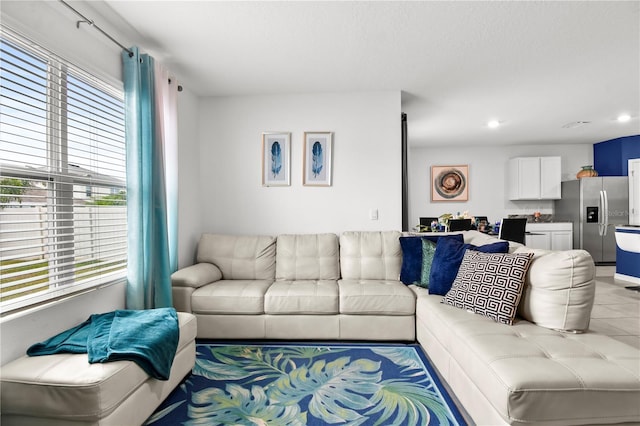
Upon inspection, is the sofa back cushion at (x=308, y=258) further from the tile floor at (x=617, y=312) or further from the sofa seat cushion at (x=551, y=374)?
the tile floor at (x=617, y=312)

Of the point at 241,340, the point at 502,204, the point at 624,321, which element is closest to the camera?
the point at 241,340

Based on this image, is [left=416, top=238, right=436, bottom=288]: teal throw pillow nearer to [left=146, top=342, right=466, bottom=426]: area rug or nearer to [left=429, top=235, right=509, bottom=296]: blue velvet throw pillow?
[left=429, top=235, right=509, bottom=296]: blue velvet throw pillow

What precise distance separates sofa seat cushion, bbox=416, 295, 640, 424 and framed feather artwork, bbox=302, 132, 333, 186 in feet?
7.62

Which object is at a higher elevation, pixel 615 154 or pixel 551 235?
pixel 615 154

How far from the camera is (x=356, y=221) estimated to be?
3.71m

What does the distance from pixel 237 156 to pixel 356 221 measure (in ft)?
5.37

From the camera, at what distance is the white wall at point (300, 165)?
12.0 ft

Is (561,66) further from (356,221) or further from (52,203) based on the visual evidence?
(52,203)

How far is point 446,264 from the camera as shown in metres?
2.62

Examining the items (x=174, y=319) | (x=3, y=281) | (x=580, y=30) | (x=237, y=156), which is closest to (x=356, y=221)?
(x=237, y=156)

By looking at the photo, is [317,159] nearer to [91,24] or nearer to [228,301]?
[228,301]

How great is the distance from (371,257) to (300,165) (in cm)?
137

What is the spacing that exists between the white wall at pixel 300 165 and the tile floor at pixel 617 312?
2.29 metres

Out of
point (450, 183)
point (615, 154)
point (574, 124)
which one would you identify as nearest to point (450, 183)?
point (450, 183)
